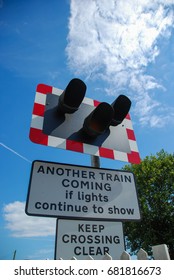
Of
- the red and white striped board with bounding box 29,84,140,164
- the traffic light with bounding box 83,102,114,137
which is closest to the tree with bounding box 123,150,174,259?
the red and white striped board with bounding box 29,84,140,164

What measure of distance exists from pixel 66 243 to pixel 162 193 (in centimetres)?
1430

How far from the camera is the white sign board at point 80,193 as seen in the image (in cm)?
198

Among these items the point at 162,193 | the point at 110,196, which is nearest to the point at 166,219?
the point at 162,193

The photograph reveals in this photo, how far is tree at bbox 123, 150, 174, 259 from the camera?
14.5 metres

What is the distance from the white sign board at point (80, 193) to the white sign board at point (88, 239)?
80 millimetres

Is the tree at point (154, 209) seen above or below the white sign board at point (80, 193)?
above

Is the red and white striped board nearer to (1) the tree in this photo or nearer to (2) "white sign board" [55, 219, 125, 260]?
(2) "white sign board" [55, 219, 125, 260]

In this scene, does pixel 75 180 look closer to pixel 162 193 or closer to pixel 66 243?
pixel 66 243

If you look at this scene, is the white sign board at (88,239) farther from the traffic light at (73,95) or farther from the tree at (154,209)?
the tree at (154,209)

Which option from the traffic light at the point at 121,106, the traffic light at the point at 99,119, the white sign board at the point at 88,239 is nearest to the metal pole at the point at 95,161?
the traffic light at the point at 99,119
